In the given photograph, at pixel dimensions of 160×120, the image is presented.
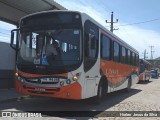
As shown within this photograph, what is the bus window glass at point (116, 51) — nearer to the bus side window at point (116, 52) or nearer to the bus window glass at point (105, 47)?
the bus side window at point (116, 52)

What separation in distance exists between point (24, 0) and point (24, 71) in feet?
20.3

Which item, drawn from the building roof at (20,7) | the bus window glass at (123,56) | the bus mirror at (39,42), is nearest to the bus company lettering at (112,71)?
the bus window glass at (123,56)

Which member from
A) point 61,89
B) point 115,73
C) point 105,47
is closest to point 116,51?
point 115,73

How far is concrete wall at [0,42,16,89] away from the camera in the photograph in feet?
54.6

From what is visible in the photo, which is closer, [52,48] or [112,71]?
[52,48]

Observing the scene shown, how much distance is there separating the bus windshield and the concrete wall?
20.4 feet

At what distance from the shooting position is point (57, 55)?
1014 cm

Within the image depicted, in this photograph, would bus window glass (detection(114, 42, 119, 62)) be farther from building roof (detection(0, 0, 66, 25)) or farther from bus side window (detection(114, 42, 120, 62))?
building roof (detection(0, 0, 66, 25))

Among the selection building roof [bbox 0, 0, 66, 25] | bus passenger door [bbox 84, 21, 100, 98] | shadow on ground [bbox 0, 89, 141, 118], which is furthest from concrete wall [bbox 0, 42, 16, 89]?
bus passenger door [bbox 84, 21, 100, 98]

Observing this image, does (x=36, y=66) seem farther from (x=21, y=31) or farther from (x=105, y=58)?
(x=105, y=58)

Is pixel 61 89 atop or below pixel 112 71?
below

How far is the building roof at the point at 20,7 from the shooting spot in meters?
15.9

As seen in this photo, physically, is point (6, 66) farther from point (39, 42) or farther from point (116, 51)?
point (39, 42)

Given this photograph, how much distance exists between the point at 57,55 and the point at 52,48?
0.32m
